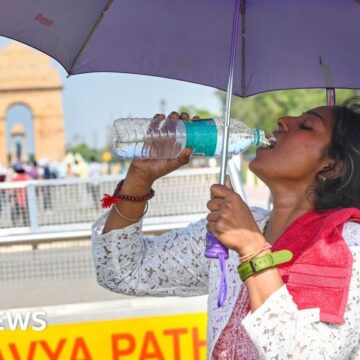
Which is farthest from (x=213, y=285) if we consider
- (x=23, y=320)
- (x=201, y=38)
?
(x=23, y=320)

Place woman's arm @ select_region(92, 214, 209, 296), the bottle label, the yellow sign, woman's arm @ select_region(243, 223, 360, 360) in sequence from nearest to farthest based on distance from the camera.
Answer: woman's arm @ select_region(243, 223, 360, 360) < the bottle label < woman's arm @ select_region(92, 214, 209, 296) < the yellow sign

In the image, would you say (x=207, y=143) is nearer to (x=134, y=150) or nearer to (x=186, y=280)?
(x=134, y=150)

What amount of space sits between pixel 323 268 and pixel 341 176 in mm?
452

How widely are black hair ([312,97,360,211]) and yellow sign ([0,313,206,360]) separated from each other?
159 centimetres

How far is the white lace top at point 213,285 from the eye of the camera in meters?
1.83

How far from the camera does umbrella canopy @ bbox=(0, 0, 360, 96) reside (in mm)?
2709

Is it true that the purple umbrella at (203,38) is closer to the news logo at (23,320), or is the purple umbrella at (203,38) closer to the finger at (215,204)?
the finger at (215,204)

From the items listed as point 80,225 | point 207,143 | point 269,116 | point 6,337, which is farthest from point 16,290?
point 269,116

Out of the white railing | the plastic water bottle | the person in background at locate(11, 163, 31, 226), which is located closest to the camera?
the plastic water bottle

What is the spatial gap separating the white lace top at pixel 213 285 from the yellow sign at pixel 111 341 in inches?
43.0

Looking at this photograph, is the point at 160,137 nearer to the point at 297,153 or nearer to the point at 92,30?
the point at 297,153

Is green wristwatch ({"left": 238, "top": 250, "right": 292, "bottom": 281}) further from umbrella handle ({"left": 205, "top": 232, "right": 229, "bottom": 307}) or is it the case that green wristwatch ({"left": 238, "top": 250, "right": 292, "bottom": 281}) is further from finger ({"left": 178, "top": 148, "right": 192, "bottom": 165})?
finger ({"left": 178, "top": 148, "right": 192, "bottom": 165})

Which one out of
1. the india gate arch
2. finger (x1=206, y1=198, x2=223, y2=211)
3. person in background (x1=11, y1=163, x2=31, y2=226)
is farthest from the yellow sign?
the india gate arch

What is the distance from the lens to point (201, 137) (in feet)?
7.24
